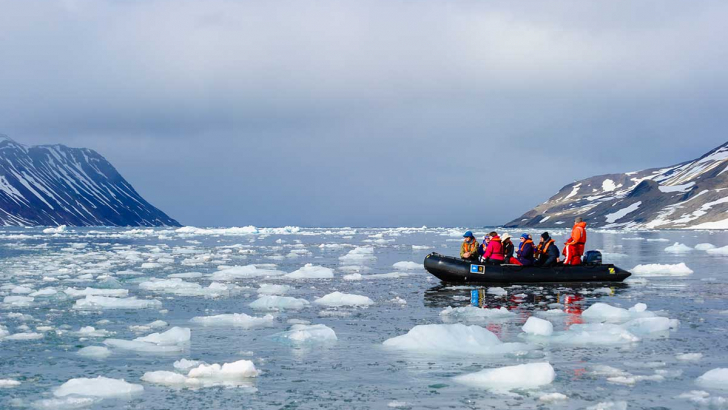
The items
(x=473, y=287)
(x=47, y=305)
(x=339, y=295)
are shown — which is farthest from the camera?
(x=473, y=287)

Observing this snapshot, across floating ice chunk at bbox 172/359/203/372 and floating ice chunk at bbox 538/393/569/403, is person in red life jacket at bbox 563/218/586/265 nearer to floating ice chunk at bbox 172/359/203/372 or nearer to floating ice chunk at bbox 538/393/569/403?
floating ice chunk at bbox 538/393/569/403

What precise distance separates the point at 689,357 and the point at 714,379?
5.80 feet

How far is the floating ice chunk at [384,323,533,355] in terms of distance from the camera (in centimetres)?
1133

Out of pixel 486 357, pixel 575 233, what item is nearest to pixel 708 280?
pixel 575 233

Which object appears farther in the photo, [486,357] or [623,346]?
[623,346]

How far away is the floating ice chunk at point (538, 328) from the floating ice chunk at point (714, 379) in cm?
374

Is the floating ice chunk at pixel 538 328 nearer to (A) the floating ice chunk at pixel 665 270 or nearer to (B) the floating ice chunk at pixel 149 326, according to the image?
(B) the floating ice chunk at pixel 149 326

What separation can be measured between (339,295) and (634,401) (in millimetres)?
10746

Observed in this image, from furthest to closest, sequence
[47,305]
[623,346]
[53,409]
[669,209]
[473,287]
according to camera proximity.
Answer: [669,209]
[473,287]
[47,305]
[623,346]
[53,409]

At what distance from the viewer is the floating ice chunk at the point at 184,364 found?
395 inches

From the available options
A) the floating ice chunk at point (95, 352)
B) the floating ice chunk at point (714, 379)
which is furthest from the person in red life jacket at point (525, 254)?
the floating ice chunk at point (95, 352)

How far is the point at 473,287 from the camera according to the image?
22.8m

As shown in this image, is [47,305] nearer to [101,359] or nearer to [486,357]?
[101,359]

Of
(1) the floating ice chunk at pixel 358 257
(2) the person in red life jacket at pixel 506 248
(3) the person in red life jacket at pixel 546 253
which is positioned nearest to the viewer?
(3) the person in red life jacket at pixel 546 253
